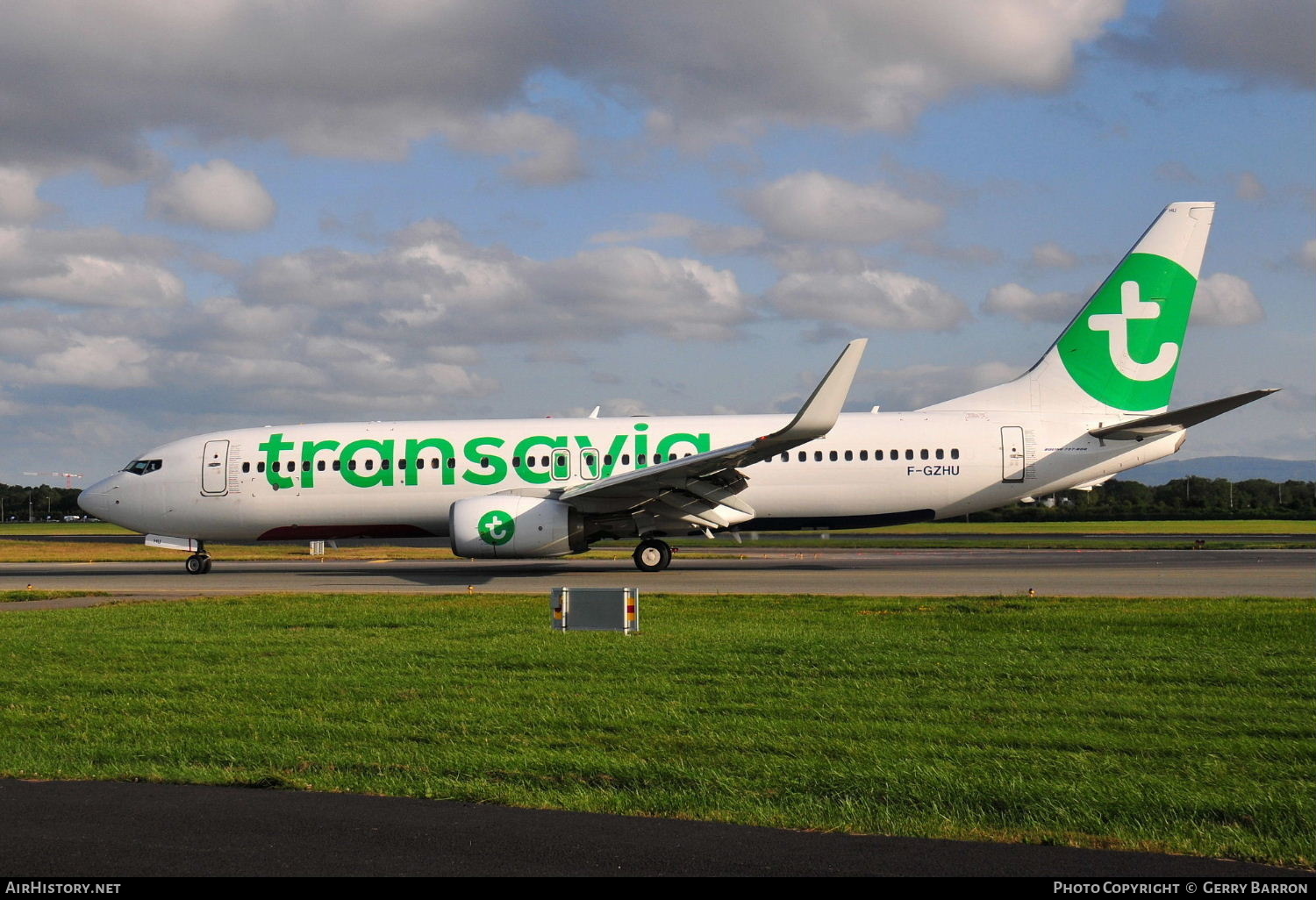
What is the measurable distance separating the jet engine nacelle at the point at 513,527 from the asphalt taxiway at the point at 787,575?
715 millimetres

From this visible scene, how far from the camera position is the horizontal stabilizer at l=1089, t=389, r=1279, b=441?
23.4m

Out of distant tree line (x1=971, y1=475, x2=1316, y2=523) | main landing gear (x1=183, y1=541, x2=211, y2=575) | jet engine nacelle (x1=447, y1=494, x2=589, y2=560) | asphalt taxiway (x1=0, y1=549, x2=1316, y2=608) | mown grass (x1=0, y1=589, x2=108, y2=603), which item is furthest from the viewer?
distant tree line (x1=971, y1=475, x2=1316, y2=523)

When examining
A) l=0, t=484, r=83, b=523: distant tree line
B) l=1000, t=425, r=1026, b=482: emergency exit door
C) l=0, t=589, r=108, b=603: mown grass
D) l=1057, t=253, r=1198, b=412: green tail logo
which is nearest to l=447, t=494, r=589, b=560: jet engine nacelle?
l=0, t=589, r=108, b=603: mown grass

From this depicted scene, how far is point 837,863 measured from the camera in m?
5.21

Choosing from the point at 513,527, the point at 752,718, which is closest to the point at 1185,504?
the point at 513,527

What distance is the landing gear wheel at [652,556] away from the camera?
2605cm

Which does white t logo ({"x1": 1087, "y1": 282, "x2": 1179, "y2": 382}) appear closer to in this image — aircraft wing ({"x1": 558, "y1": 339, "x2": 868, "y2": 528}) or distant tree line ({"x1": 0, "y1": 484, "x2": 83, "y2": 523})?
aircraft wing ({"x1": 558, "y1": 339, "x2": 868, "y2": 528})

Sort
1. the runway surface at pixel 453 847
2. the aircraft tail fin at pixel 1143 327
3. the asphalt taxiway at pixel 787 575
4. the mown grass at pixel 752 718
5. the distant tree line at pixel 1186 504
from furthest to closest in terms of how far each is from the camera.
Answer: the distant tree line at pixel 1186 504 < the aircraft tail fin at pixel 1143 327 < the asphalt taxiway at pixel 787 575 < the mown grass at pixel 752 718 < the runway surface at pixel 453 847

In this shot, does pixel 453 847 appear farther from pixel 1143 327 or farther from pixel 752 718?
pixel 1143 327

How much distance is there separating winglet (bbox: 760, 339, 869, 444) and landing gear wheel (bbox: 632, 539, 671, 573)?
15.1 feet

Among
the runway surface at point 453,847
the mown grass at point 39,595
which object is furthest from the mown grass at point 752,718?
the mown grass at point 39,595

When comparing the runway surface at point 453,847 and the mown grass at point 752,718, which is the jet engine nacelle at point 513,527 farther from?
the runway surface at point 453,847

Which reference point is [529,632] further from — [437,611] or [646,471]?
[646,471]
